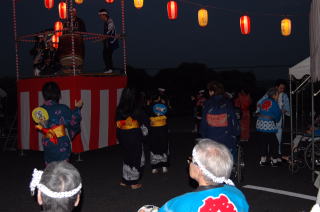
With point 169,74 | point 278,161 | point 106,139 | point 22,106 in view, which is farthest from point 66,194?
point 169,74

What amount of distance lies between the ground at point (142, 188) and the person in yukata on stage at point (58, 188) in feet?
7.08

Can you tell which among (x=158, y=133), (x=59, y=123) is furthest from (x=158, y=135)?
(x=59, y=123)

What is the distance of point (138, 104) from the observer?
257 inches

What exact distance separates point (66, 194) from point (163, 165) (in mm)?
5992

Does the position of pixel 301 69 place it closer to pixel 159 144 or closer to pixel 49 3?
pixel 159 144

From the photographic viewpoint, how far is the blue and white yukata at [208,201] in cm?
232

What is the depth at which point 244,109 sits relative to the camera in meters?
12.2

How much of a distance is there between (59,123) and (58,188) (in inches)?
141

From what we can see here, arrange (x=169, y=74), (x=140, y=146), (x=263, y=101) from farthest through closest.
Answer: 1. (x=169, y=74)
2. (x=263, y=101)
3. (x=140, y=146)

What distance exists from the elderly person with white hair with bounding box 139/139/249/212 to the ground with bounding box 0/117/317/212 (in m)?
1.74

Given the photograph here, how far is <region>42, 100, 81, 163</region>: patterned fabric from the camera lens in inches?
215

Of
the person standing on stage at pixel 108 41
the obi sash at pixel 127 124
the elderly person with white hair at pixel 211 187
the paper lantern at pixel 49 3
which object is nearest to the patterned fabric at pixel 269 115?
the obi sash at pixel 127 124

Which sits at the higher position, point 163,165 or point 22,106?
point 22,106

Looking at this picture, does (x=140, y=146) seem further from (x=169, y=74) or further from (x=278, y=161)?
(x=169, y=74)
